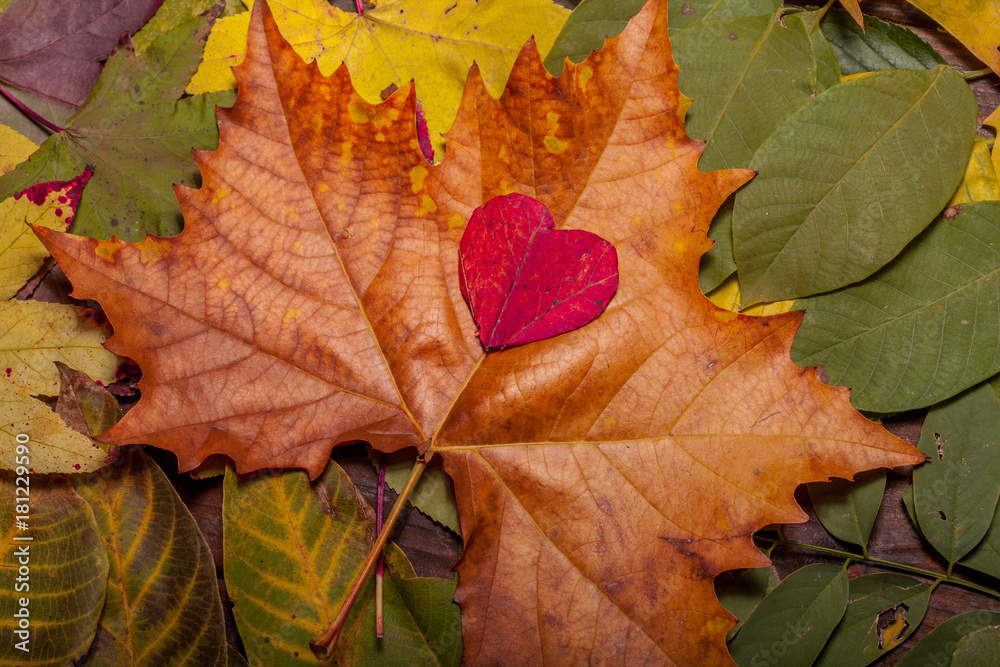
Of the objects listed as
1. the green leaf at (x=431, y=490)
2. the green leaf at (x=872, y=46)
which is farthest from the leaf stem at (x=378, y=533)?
the green leaf at (x=872, y=46)

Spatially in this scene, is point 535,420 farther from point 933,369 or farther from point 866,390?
point 933,369

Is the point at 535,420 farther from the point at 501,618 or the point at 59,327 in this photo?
the point at 59,327

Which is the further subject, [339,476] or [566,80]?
[339,476]

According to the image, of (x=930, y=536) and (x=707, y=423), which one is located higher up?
(x=707, y=423)

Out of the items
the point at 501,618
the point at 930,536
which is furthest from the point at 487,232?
the point at 930,536

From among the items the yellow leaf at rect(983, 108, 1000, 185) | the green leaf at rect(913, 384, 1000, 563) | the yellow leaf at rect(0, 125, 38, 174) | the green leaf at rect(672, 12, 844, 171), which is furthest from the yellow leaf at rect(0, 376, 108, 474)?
the yellow leaf at rect(983, 108, 1000, 185)

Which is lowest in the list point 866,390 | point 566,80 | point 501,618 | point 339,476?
point 501,618

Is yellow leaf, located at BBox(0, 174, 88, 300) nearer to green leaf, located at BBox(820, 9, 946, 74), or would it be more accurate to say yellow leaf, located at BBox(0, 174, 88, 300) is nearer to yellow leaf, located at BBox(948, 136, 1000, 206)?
green leaf, located at BBox(820, 9, 946, 74)
